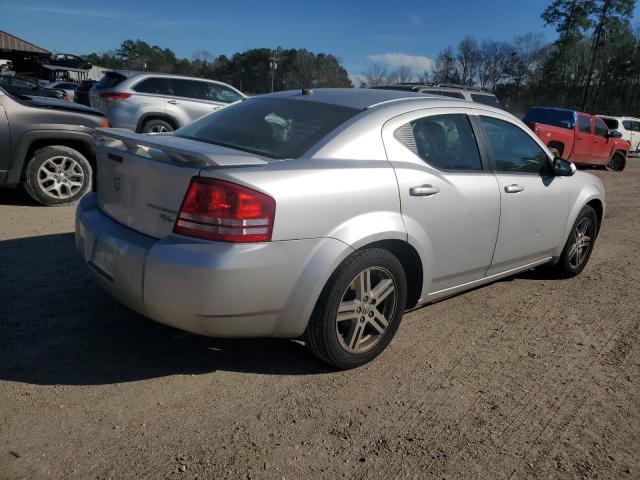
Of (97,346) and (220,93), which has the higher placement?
(220,93)

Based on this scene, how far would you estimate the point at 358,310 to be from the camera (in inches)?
122

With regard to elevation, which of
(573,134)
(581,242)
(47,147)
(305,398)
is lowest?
(305,398)

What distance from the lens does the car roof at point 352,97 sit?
3.51m

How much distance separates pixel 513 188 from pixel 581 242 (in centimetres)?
167

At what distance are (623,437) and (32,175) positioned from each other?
6.34 m

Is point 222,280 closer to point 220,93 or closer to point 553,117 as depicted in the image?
point 220,93

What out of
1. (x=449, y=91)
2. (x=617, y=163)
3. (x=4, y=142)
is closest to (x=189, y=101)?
(x=4, y=142)

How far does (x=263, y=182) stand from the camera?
2613 millimetres

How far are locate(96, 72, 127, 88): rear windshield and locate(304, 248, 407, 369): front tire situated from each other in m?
9.05

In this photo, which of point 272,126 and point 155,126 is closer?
point 272,126

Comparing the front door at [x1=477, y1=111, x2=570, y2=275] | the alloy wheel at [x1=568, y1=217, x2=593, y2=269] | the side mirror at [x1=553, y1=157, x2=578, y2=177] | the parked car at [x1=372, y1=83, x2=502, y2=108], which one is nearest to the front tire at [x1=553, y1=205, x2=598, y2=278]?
the alloy wheel at [x1=568, y1=217, x2=593, y2=269]

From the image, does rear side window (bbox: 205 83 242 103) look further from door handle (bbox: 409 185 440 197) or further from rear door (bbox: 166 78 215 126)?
door handle (bbox: 409 185 440 197)

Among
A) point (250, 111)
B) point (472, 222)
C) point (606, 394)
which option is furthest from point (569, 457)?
point (250, 111)

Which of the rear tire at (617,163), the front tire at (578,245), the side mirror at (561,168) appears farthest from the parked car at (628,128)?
the side mirror at (561,168)
